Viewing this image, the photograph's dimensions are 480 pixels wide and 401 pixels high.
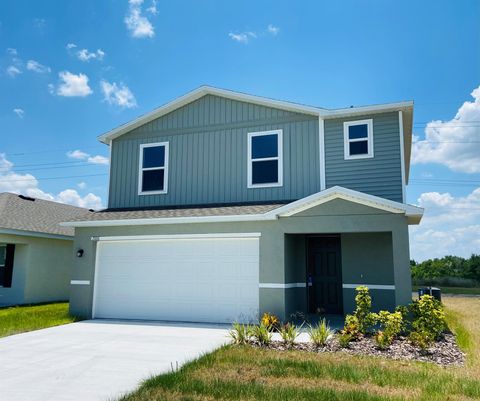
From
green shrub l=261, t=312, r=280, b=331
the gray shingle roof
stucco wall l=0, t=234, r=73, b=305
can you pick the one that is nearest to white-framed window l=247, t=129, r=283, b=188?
the gray shingle roof

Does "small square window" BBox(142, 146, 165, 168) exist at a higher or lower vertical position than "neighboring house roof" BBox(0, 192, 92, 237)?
higher

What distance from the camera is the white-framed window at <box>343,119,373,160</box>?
38.3 feet

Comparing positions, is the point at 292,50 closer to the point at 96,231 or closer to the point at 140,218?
the point at 140,218

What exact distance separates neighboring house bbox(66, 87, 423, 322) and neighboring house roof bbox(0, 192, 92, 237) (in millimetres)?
2756

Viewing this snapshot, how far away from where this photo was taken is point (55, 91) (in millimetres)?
18484

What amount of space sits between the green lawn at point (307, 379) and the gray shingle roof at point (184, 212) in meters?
4.47

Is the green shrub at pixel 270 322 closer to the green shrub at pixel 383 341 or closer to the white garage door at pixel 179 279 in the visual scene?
the white garage door at pixel 179 279

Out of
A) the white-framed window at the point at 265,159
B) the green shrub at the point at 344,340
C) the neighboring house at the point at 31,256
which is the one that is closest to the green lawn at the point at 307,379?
the green shrub at the point at 344,340

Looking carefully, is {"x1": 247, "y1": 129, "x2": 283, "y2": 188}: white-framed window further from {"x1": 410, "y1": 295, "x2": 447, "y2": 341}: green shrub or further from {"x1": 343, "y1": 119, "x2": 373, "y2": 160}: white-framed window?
{"x1": 410, "y1": 295, "x2": 447, "y2": 341}: green shrub

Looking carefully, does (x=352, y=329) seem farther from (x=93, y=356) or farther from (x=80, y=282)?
(x=80, y=282)

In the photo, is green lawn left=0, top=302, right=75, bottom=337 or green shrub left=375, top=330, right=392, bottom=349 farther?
green lawn left=0, top=302, right=75, bottom=337

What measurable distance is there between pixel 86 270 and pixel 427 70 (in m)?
15.1

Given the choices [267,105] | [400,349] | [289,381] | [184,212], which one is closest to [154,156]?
[184,212]

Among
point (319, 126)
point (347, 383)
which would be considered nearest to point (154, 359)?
point (347, 383)
